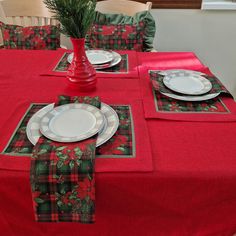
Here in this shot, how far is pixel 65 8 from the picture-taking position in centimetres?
81

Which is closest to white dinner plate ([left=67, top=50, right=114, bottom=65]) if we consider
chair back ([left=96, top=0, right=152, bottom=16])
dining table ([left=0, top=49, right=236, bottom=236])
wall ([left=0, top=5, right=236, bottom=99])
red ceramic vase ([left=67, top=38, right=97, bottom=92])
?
red ceramic vase ([left=67, top=38, right=97, bottom=92])

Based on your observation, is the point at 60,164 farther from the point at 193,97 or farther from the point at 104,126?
the point at 193,97

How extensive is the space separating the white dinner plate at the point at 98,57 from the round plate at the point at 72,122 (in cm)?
42

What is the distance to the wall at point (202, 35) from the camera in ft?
6.58

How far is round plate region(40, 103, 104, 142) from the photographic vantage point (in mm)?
724

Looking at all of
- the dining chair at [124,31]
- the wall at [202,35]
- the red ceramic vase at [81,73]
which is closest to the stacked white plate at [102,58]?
the red ceramic vase at [81,73]

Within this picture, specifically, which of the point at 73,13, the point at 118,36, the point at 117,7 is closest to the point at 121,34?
the point at 118,36

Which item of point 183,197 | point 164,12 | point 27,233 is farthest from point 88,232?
point 164,12

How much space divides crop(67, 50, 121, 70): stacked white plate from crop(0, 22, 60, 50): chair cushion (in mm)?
415

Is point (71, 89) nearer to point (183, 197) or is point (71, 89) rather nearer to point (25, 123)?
point (25, 123)

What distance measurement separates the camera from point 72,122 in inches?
31.0

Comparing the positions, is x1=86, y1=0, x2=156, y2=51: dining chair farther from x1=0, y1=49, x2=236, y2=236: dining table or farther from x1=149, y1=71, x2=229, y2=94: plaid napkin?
x1=0, y1=49, x2=236, y2=236: dining table

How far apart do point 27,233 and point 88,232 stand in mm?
170

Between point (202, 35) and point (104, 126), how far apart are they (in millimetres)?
1610
